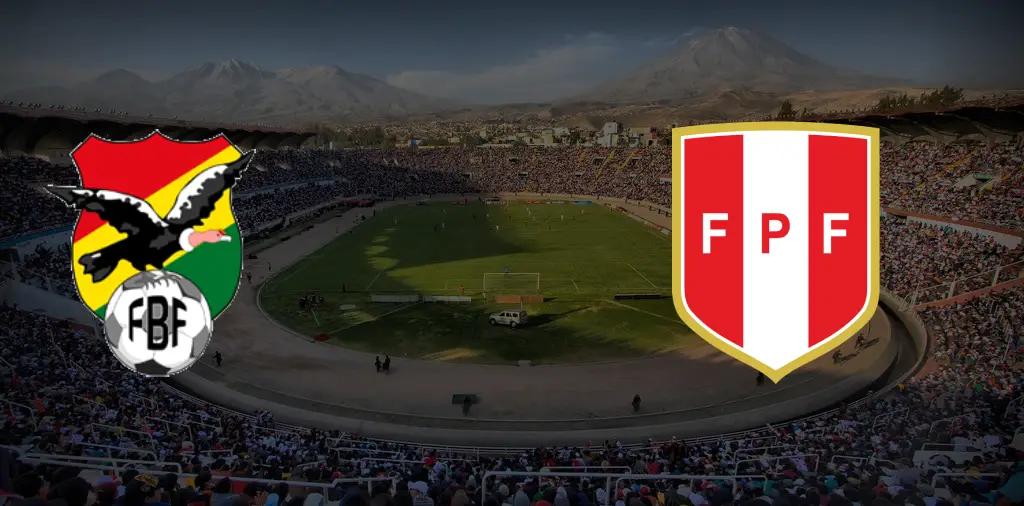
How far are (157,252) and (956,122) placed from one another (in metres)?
47.8

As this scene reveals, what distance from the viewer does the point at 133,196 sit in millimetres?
9625

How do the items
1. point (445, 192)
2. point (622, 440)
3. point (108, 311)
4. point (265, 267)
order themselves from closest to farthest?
point (108, 311) → point (622, 440) → point (265, 267) → point (445, 192)

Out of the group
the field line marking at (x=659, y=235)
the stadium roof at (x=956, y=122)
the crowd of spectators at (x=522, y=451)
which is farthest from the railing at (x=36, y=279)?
the stadium roof at (x=956, y=122)

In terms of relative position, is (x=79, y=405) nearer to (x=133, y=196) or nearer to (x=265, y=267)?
(x=133, y=196)

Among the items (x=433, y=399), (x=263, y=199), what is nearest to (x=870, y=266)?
(x=433, y=399)

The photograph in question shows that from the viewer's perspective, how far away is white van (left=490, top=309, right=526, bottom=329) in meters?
26.3

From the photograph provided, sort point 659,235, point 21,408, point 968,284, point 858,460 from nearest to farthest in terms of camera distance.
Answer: point 858,460, point 21,408, point 968,284, point 659,235

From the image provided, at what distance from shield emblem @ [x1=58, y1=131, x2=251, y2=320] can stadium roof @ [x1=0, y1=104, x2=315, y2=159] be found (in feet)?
106

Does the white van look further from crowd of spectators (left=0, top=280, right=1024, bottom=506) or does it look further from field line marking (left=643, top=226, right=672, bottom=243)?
field line marking (left=643, top=226, right=672, bottom=243)

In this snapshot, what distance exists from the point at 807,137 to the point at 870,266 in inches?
61.6

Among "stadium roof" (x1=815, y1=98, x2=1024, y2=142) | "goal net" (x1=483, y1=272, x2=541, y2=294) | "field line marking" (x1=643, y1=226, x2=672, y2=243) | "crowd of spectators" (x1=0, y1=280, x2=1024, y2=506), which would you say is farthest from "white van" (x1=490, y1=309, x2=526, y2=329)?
"stadium roof" (x1=815, y1=98, x2=1024, y2=142)

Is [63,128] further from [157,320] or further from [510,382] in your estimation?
[157,320]

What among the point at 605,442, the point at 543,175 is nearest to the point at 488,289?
the point at 605,442

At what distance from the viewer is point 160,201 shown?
966 cm
